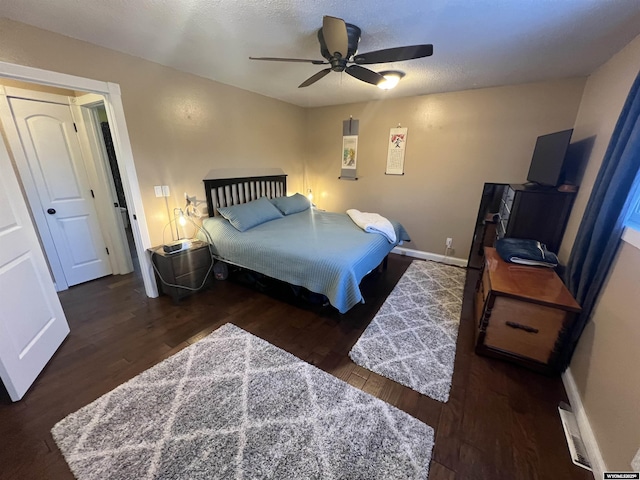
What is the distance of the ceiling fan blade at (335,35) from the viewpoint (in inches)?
55.2

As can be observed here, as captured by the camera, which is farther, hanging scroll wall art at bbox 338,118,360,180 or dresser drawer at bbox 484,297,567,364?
hanging scroll wall art at bbox 338,118,360,180

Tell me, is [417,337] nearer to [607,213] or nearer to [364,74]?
[607,213]

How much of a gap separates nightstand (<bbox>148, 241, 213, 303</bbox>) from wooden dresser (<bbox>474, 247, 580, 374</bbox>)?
278cm

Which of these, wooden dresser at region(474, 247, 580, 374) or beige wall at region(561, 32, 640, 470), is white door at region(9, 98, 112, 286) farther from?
beige wall at region(561, 32, 640, 470)

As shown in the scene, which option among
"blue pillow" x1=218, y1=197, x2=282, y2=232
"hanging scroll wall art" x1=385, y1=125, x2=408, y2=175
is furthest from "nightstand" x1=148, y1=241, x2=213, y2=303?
"hanging scroll wall art" x1=385, y1=125, x2=408, y2=175

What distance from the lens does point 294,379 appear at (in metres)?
1.74

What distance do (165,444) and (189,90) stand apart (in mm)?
3183

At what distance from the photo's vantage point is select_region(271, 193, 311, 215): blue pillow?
377 cm

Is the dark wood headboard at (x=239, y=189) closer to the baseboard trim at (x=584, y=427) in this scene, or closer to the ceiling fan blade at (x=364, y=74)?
the ceiling fan blade at (x=364, y=74)

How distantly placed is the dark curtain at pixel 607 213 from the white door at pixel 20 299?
3631mm

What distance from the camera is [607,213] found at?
1541 mm

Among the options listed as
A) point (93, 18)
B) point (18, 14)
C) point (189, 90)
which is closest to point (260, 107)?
point (189, 90)

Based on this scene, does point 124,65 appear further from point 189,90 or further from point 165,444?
point 165,444

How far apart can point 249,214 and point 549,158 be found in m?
3.25
